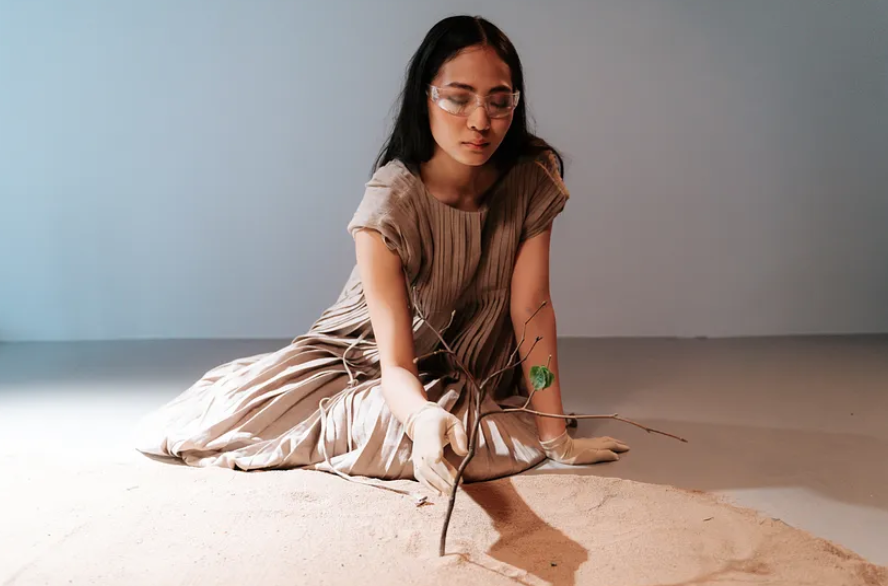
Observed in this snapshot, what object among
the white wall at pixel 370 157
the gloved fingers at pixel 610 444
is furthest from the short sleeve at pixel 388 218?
the white wall at pixel 370 157

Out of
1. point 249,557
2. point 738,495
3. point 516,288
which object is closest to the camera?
point 249,557

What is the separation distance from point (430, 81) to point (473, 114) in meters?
0.16

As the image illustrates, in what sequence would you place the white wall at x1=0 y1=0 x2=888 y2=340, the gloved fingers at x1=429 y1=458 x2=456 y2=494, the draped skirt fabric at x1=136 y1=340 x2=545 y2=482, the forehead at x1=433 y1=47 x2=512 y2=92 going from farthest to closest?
the white wall at x1=0 y1=0 x2=888 y2=340 < the draped skirt fabric at x1=136 y1=340 x2=545 y2=482 < the forehead at x1=433 y1=47 x2=512 y2=92 < the gloved fingers at x1=429 y1=458 x2=456 y2=494

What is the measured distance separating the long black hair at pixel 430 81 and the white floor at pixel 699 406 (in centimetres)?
91

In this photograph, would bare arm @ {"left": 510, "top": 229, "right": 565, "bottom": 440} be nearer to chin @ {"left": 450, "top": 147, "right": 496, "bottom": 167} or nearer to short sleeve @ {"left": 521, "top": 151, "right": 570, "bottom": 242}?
short sleeve @ {"left": 521, "top": 151, "right": 570, "bottom": 242}

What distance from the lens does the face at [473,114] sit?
2.22 meters

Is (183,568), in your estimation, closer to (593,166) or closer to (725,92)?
(593,166)

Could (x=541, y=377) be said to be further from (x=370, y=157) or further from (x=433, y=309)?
(x=370, y=157)

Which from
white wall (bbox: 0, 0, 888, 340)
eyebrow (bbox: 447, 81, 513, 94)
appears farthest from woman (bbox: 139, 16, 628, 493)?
white wall (bbox: 0, 0, 888, 340)

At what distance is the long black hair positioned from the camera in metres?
2.27

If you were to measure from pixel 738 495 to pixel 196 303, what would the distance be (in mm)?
2893

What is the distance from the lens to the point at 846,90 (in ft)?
13.6

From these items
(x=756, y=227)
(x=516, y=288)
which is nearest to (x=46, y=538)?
(x=516, y=288)

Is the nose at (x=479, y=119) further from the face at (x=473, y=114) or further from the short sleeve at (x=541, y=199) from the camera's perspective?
the short sleeve at (x=541, y=199)
